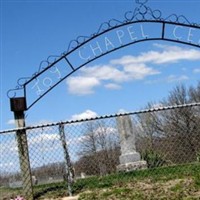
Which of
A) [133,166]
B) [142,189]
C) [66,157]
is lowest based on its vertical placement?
[142,189]

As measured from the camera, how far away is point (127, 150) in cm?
1588

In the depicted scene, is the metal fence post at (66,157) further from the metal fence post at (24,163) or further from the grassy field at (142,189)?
the metal fence post at (24,163)

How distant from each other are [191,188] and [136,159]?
8.73m

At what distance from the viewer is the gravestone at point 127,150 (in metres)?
15.3

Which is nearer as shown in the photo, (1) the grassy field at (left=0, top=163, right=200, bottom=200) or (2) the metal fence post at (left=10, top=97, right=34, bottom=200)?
(1) the grassy field at (left=0, top=163, right=200, bottom=200)

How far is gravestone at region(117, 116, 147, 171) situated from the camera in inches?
601

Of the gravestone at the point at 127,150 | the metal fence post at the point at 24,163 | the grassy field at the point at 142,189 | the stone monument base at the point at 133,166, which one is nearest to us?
the grassy field at the point at 142,189

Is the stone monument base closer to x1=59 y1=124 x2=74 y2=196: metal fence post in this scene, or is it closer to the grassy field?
the grassy field

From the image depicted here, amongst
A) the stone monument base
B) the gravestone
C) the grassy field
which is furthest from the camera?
the gravestone

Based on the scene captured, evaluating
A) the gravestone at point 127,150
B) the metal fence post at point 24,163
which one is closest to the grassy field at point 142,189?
the metal fence post at point 24,163

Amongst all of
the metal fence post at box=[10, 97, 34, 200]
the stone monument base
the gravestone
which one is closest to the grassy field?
the metal fence post at box=[10, 97, 34, 200]

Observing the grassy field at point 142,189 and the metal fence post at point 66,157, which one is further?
the metal fence post at point 66,157

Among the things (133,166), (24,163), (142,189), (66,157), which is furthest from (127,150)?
(142,189)

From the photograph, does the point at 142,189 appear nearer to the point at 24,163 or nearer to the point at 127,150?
the point at 24,163
